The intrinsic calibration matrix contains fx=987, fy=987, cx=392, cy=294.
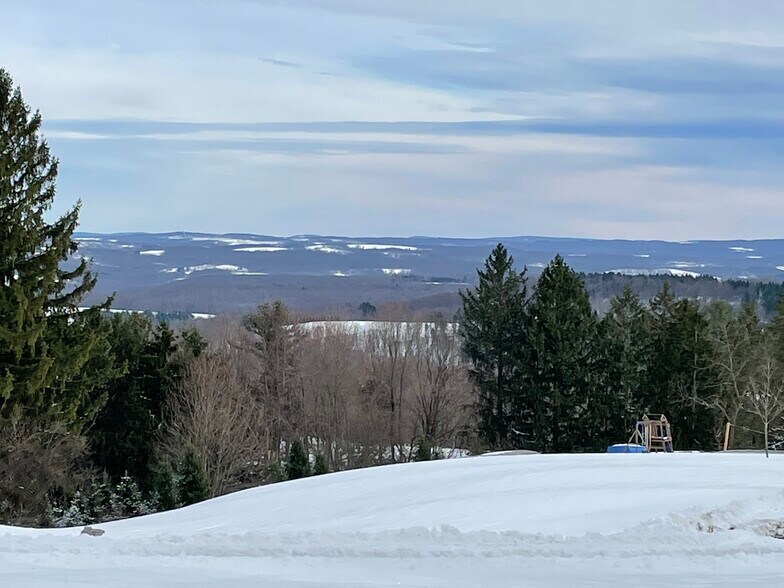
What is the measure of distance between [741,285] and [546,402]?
91015 millimetres

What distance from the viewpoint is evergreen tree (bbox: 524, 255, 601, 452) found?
40.8m

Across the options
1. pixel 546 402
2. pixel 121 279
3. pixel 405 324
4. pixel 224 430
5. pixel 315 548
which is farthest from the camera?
pixel 121 279

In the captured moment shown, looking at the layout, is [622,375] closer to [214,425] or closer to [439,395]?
[439,395]

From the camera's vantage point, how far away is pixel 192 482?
29375 millimetres

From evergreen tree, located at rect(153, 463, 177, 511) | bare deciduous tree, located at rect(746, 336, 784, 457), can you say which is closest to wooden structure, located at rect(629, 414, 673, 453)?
Result: bare deciduous tree, located at rect(746, 336, 784, 457)

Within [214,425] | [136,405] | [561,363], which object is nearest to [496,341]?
[561,363]

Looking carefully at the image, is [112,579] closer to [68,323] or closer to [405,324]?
[68,323]

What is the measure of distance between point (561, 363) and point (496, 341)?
4.52 metres

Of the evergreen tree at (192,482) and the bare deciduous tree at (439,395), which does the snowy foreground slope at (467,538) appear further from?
the bare deciduous tree at (439,395)

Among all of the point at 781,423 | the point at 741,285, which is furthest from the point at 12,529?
the point at 741,285

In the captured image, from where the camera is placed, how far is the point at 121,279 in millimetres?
196625

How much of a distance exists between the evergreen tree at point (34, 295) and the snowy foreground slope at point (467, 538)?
30.7 ft

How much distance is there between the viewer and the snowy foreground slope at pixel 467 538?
35.0 ft

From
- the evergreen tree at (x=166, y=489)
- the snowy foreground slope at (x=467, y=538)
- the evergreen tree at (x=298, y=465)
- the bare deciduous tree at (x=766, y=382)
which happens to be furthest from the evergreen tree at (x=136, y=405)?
the bare deciduous tree at (x=766, y=382)
